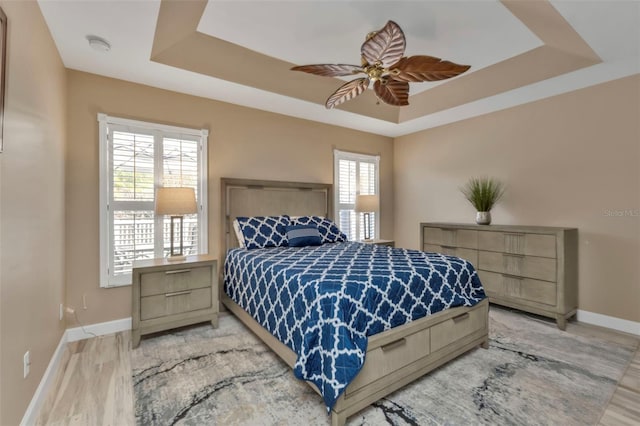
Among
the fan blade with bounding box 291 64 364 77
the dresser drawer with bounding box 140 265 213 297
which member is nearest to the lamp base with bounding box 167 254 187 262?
the dresser drawer with bounding box 140 265 213 297

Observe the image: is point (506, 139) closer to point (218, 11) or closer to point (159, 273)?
point (218, 11)

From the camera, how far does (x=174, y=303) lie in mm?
2906

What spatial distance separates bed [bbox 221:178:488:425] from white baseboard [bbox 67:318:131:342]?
3.31ft

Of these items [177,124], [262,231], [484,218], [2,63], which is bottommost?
[262,231]

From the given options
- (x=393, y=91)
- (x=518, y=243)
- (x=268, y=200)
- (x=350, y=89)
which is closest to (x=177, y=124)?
(x=268, y=200)

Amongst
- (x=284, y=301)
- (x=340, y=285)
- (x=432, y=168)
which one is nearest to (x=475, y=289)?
(x=340, y=285)

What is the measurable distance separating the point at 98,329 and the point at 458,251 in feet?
13.8

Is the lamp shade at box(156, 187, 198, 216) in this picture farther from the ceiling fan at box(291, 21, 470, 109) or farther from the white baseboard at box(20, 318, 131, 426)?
the ceiling fan at box(291, 21, 470, 109)

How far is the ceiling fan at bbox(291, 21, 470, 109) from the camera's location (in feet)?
6.41

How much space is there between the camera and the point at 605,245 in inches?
128

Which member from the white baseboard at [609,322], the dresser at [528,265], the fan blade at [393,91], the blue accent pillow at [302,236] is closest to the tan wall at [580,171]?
the white baseboard at [609,322]

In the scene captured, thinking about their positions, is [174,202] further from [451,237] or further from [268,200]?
[451,237]

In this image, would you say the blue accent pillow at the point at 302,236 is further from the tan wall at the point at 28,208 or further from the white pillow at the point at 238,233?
the tan wall at the point at 28,208

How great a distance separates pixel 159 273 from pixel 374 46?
8.65 feet
